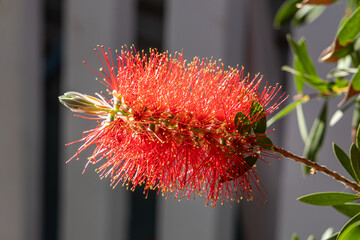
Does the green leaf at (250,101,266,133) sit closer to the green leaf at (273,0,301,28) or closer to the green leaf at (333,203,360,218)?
the green leaf at (333,203,360,218)

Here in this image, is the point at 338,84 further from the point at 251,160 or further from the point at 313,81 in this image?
the point at 251,160

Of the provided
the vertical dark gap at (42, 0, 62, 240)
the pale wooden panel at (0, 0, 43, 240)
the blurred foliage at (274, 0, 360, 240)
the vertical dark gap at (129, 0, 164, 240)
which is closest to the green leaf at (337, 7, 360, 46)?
the blurred foliage at (274, 0, 360, 240)

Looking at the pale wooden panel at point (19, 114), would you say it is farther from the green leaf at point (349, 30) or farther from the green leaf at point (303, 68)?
the green leaf at point (349, 30)

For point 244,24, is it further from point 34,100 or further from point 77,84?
point 34,100

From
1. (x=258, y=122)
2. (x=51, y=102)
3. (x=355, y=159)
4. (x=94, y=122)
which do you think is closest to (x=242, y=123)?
(x=258, y=122)

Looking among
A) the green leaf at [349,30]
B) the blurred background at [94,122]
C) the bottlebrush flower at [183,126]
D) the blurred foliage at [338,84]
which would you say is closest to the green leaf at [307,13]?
the blurred foliage at [338,84]

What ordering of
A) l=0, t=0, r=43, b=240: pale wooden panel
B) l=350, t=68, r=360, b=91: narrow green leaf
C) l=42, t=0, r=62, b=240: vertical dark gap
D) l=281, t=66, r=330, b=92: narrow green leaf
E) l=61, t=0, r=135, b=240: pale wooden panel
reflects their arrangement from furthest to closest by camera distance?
l=42, t=0, r=62, b=240: vertical dark gap
l=0, t=0, r=43, b=240: pale wooden panel
l=61, t=0, r=135, b=240: pale wooden panel
l=281, t=66, r=330, b=92: narrow green leaf
l=350, t=68, r=360, b=91: narrow green leaf
